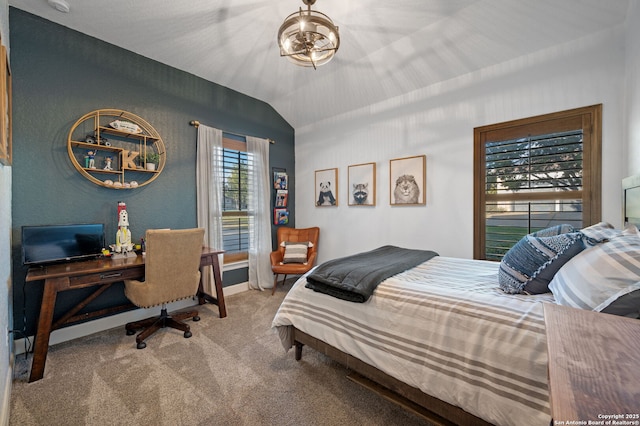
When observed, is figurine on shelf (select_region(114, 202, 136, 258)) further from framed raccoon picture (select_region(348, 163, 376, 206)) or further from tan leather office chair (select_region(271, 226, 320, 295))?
framed raccoon picture (select_region(348, 163, 376, 206))

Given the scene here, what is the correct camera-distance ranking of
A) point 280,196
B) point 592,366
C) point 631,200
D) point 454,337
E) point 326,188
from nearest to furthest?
point 592,366, point 454,337, point 631,200, point 326,188, point 280,196

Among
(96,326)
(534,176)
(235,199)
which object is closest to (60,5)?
(235,199)

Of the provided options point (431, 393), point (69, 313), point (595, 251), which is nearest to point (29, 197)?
point (69, 313)

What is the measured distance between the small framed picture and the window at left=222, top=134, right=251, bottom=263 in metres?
1.17

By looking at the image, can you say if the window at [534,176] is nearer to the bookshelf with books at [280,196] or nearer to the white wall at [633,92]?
the white wall at [633,92]

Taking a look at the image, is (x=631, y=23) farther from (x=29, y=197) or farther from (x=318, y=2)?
(x=29, y=197)

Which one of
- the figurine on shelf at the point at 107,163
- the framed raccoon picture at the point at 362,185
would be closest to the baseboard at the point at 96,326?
the figurine on shelf at the point at 107,163

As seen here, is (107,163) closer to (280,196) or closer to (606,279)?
(280,196)

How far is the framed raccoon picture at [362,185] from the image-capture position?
3773mm

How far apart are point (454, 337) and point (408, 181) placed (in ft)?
7.85

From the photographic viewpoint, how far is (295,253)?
3926mm

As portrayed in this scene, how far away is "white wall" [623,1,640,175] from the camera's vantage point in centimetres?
180

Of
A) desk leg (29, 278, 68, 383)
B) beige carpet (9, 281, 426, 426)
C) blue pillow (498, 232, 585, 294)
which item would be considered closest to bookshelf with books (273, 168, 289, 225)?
beige carpet (9, 281, 426, 426)

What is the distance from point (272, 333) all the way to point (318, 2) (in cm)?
308
